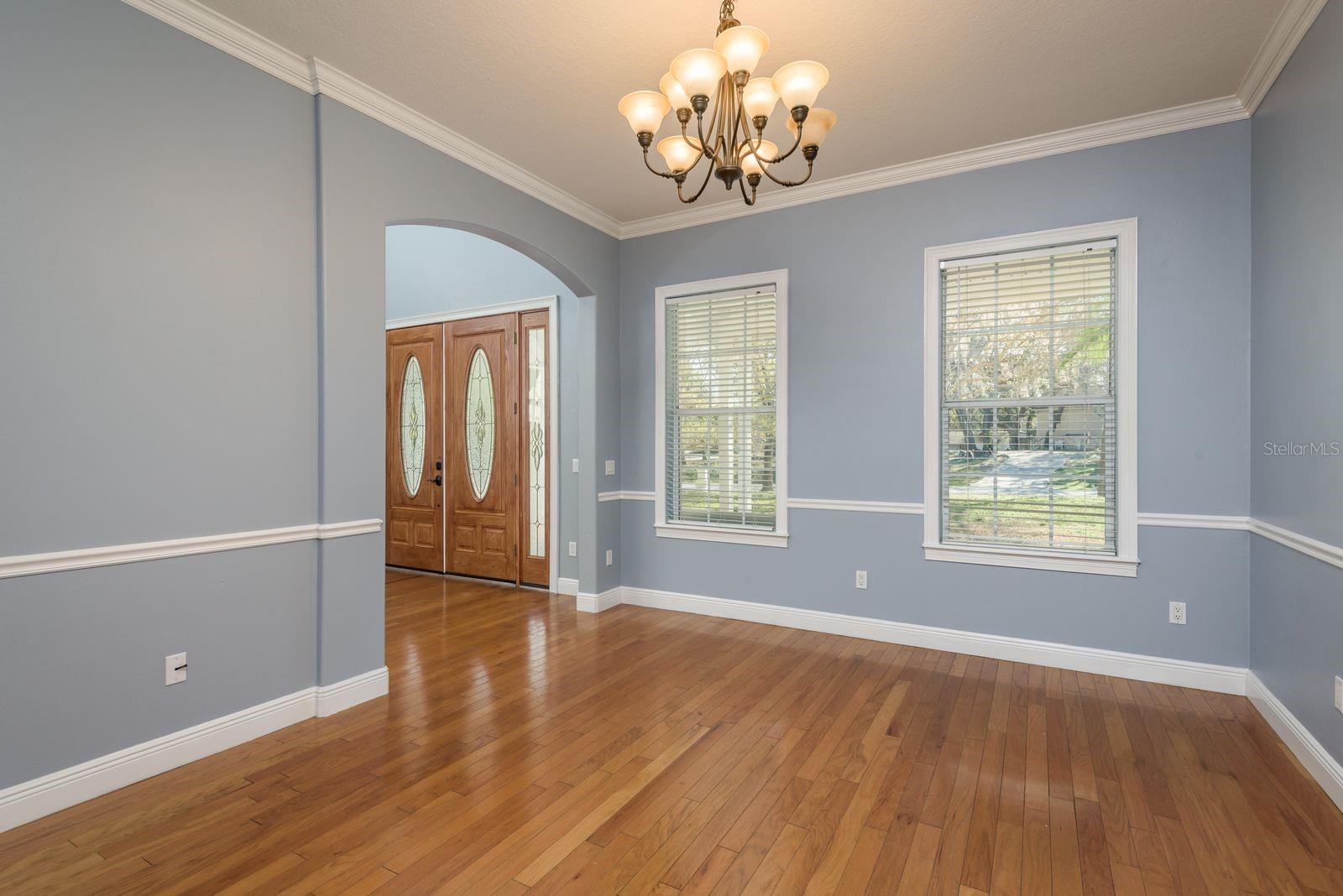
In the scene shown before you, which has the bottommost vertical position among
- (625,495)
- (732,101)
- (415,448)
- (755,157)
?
(625,495)

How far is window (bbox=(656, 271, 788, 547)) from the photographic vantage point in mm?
4457

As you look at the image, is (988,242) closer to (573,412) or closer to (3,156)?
(573,412)

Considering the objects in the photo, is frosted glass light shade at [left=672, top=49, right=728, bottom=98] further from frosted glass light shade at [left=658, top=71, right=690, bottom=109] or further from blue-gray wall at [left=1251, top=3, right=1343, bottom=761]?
blue-gray wall at [left=1251, top=3, right=1343, bottom=761]

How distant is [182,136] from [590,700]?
117 inches

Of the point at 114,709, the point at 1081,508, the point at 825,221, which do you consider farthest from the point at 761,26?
the point at 114,709

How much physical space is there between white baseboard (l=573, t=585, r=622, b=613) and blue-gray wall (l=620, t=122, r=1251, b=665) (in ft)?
0.92

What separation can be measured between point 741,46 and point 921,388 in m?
2.43

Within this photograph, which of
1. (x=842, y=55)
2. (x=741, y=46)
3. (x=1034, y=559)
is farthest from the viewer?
(x=1034, y=559)

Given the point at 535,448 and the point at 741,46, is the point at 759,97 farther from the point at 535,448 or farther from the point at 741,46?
the point at 535,448

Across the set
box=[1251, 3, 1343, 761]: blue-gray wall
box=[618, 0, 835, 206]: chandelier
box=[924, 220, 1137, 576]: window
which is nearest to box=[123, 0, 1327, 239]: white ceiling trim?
box=[1251, 3, 1343, 761]: blue-gray wall

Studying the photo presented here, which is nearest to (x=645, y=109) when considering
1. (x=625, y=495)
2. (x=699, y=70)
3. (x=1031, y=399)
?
(x=699, y=70)

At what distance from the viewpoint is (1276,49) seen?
2688mm

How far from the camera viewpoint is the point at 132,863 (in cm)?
193
